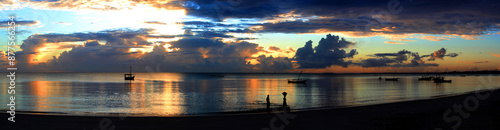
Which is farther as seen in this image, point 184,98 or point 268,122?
point 184,98

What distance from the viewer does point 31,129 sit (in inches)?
725

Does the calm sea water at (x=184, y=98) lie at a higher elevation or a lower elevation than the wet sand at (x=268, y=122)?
lower

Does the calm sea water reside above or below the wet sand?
below

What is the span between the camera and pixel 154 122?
67.3ft

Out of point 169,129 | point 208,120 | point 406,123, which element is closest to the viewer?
point 169,129

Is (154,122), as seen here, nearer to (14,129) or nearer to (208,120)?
(208,120)

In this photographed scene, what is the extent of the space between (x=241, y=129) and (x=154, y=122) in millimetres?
5856

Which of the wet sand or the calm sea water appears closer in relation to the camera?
the wet sand

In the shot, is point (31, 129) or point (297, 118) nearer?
point (31, 129)

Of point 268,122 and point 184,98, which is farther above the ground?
point 268,122

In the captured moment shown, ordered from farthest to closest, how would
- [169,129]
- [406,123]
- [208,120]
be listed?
[208,120] → [406,123] → [169,129]

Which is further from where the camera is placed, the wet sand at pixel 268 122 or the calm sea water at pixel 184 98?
the calm sea water at pixel 184 98

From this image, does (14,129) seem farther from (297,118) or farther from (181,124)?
(297,118)

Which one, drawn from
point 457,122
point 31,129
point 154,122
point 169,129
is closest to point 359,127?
point 457,122
